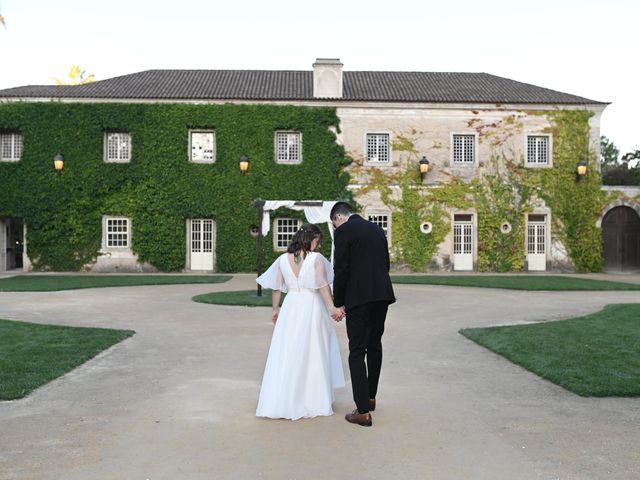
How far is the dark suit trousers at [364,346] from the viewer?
16.3ft

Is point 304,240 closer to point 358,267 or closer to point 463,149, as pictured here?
point 358,267

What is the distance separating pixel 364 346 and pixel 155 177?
72.5 feet

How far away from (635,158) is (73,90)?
37651mm

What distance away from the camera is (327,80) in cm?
2639

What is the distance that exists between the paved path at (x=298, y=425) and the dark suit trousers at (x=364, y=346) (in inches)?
10.1

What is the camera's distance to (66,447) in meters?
4.31

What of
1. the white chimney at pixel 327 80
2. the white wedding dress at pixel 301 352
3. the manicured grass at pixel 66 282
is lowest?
the manicured grass at pixel 66 282

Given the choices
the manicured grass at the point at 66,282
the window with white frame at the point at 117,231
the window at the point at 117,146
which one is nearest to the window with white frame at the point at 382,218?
the manicured grass at the point at 66,282

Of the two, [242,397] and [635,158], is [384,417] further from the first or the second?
[635,158]

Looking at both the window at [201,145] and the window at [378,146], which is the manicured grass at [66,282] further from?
the window at [378,146]

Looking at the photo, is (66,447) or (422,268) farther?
(422,268)

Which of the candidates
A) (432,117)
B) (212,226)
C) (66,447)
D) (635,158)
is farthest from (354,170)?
(635,158)

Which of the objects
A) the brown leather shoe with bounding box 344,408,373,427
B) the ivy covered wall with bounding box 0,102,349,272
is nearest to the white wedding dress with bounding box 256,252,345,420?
the brown leather shoe with bounding box 344,408,373,427

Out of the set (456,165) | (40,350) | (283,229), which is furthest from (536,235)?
(40,350)
